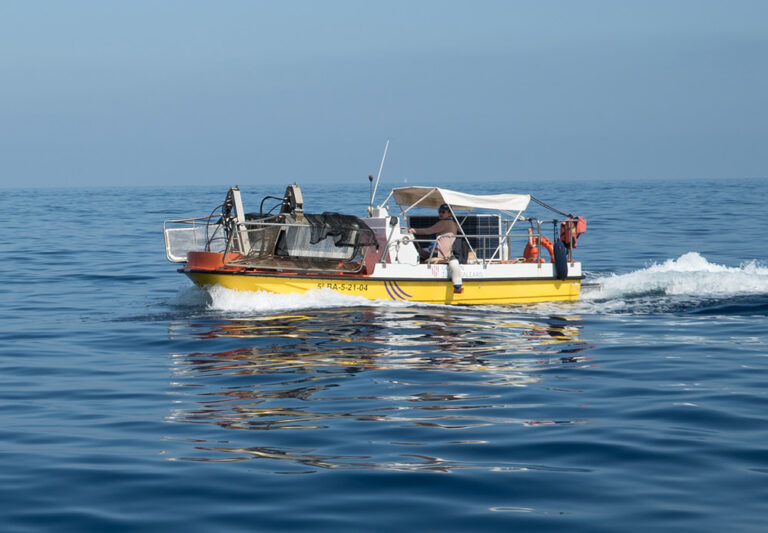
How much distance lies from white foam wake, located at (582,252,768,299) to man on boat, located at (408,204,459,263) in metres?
3.62

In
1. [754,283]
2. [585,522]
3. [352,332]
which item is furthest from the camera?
[754,283]

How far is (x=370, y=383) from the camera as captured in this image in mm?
11328

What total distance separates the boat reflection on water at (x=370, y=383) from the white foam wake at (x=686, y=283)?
413 centimetres

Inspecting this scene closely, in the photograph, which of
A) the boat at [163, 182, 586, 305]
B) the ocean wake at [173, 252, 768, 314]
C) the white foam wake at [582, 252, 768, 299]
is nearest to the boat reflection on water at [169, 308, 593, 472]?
the ocean wake at [173, 252, 768, 314]

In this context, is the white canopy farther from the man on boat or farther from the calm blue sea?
the calm blue sea

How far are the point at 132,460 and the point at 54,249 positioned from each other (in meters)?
25.4

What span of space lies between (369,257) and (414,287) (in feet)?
3.57

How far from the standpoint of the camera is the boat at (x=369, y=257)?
17484 mm

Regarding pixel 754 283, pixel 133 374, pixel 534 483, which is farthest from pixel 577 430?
pixel 754 283

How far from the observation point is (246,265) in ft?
57.4

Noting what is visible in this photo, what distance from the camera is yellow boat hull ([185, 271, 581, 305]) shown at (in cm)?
1730

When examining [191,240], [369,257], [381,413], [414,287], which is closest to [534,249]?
[414,287]

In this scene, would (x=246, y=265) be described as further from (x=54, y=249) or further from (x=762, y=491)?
(x=54, y=249)

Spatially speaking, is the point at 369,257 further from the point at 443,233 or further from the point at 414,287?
the point at 443,233
